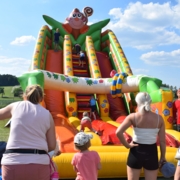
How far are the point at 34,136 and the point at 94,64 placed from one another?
6.52 m

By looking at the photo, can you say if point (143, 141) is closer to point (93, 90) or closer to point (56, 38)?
point (93, 90)

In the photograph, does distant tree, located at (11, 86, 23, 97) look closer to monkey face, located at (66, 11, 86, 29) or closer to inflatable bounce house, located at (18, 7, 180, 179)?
inflatable bounce house, located at (18, 7, 180, 179)

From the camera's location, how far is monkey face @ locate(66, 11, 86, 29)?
10906 mm

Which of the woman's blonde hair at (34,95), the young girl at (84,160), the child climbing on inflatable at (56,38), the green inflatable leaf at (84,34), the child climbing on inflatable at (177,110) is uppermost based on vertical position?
the green inflatable leaf at (84,34)

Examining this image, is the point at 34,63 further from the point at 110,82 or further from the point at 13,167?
the point at 13,167

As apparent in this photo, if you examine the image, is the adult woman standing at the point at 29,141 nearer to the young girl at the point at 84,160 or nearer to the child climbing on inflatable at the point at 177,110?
the young girl at the point at 84,160

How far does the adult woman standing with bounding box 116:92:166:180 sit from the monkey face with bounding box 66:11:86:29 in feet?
29.9

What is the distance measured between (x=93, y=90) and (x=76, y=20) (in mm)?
5047

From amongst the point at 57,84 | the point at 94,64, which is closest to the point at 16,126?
the point at 57,84

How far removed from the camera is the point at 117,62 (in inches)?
348

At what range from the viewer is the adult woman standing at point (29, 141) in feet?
5.33

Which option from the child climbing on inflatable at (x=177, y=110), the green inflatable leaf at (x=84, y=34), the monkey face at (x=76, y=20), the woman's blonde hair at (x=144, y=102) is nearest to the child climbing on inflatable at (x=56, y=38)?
the green inflatable leaf at (x=84, y=34)

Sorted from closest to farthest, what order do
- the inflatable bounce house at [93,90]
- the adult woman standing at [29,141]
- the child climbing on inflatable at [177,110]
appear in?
the adult woman standing at [29,141], the inflatable bounce house at [93,90], the child climbing on inflatable at [177,110]

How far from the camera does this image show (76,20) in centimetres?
1091
